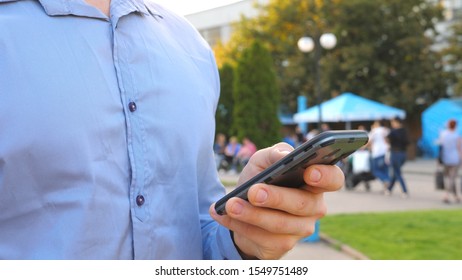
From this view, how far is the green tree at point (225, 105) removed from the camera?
26812 mm

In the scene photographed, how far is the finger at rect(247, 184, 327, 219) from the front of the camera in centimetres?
109

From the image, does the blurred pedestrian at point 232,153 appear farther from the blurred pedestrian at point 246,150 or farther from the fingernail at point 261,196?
the fingernail at point 261,196

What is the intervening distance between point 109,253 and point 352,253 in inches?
217

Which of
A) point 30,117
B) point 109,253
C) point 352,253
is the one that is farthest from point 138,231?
point 352,253

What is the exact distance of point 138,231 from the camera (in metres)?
1.22

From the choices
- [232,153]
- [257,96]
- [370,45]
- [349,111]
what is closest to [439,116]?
[370,45]

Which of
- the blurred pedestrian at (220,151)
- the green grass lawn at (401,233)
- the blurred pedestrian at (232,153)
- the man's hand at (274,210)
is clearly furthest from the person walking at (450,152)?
the blurred pedestrian at (220,151)

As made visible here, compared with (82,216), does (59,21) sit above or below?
above

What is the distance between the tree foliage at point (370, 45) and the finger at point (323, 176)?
28757mm

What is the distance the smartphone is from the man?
2cm

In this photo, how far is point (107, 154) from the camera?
3.89 ft
